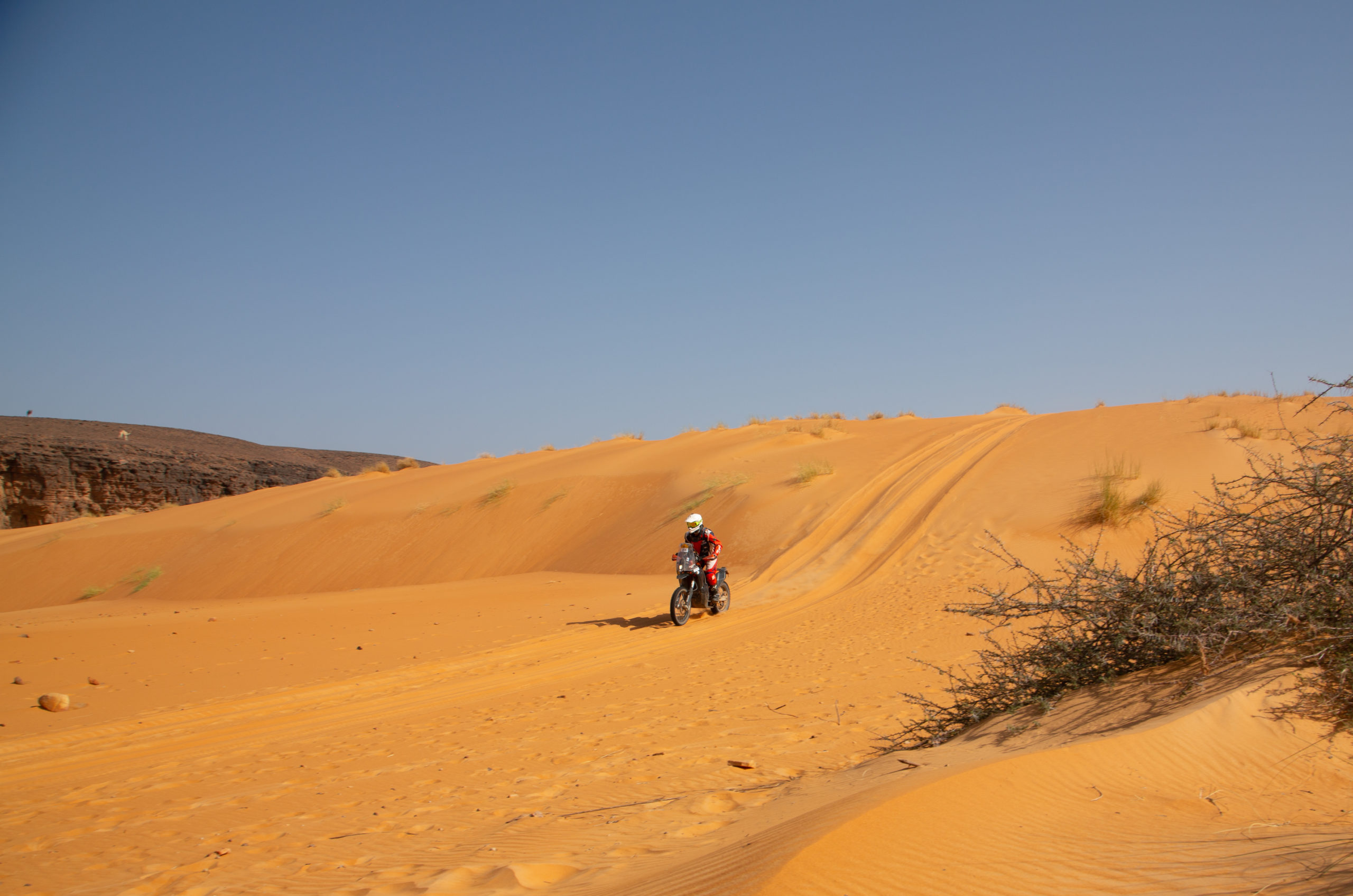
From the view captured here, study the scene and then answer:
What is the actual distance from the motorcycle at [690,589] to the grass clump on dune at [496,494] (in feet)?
44.9

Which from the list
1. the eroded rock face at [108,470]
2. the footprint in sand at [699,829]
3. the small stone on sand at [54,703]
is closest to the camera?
the footprint in sand at [699,829]

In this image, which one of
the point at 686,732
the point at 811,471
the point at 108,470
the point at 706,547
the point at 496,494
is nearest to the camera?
the point at 686,732

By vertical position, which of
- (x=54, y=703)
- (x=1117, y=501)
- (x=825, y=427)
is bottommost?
(x=54, y=703)

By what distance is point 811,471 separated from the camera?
68.0 feet

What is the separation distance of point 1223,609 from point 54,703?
11.0 metres

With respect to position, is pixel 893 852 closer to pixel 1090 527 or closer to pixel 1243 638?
pixel 1243 638

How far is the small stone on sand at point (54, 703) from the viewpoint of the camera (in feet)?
28.5

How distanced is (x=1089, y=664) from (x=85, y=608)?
23003 mm

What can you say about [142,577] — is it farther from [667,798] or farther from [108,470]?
[667,798]

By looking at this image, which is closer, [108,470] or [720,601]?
[720,601]

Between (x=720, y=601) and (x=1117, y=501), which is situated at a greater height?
(x=1117, y=501)

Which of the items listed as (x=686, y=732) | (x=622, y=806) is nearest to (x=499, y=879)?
(x=622, y=806)

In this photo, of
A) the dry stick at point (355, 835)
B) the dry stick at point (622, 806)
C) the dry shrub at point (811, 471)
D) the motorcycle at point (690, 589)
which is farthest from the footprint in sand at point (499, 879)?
the dry shrub at point (811, 471)

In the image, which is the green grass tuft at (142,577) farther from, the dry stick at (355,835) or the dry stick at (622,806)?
the dry stick at (622,806)
